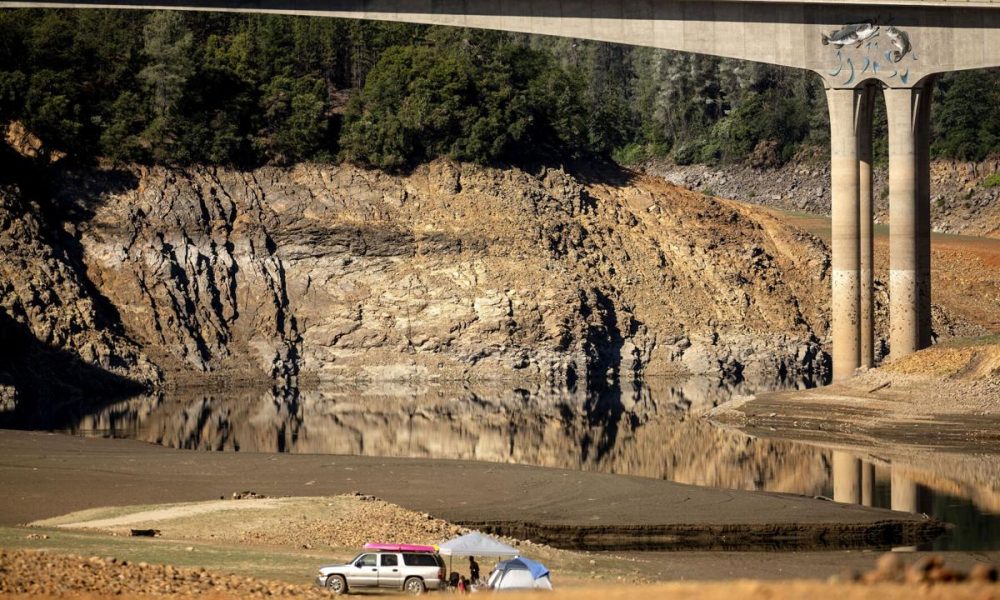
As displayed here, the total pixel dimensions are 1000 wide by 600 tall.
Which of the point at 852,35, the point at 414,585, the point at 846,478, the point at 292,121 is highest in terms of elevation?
the point at 292,121

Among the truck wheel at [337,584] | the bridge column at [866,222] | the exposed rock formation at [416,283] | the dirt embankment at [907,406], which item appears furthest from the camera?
the exposed rock formation at [416,283]

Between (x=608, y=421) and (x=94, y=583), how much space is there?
44.9 meters

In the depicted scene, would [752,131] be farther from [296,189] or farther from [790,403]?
[790,403]

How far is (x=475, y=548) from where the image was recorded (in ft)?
104

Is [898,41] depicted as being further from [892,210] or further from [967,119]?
[967,119]

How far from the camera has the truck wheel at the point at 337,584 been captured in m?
29.0

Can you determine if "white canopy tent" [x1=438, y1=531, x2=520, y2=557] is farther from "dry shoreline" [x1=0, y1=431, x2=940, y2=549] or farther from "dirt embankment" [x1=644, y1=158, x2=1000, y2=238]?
"dirt embankment" [x1=644, y1=158, x2=1000, y2=238]

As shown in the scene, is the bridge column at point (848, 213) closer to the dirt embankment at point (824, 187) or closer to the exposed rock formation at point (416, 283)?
the exposed rock formation at point (416, 283)

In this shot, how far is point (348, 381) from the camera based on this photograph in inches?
3546

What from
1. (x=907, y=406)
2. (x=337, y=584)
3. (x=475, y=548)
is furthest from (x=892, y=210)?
(x=337, y=584)

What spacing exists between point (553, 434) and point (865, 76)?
19.1 m

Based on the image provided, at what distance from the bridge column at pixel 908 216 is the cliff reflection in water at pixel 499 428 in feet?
29.3

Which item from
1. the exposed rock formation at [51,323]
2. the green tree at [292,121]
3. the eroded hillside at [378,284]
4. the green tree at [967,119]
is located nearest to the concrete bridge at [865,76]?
the eroded hillside at [378,284]

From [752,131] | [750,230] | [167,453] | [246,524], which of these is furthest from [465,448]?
[752,131]
